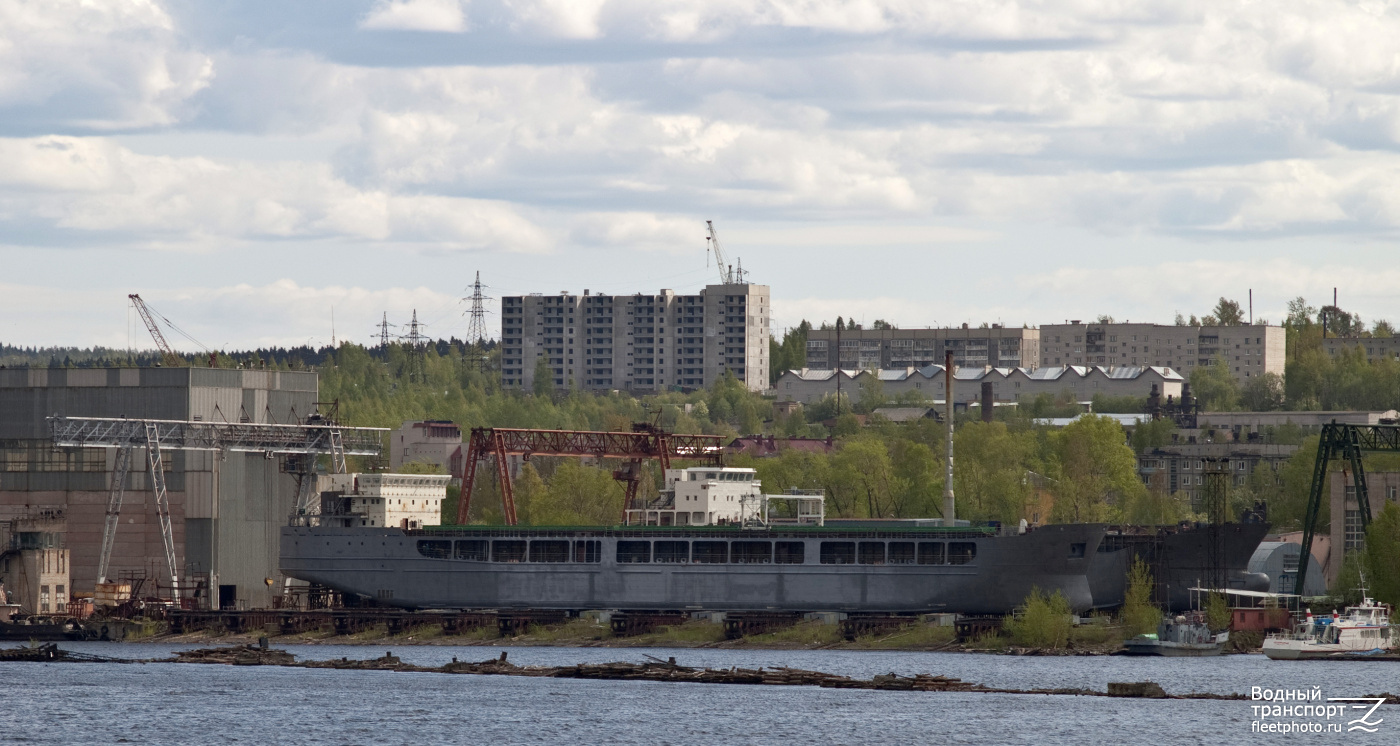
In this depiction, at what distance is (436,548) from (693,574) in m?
13.8

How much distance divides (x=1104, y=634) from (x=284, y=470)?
42662 mm

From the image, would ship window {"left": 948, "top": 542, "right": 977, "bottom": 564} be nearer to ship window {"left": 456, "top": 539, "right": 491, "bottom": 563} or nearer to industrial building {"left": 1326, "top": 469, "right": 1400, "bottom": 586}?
industrial building {"left": 1326, "top": 469, "right": 1400, "bottom": 586}

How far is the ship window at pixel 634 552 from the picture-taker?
10794cm

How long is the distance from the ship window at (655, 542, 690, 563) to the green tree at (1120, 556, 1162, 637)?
22005mm

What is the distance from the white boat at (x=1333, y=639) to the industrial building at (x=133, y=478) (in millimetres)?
51117

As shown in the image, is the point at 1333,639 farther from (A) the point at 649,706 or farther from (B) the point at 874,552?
(A) the point at 649,706

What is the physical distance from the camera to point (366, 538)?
111 m

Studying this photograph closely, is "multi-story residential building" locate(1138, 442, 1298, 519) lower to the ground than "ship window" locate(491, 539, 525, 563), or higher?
higher

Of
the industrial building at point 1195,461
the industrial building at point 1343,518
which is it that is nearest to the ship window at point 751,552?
the industrial building at point 1343,518

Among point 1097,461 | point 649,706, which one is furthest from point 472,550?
point 1097,461

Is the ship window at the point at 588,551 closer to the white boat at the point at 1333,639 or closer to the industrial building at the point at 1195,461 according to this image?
the white boat at the point at 1333,639

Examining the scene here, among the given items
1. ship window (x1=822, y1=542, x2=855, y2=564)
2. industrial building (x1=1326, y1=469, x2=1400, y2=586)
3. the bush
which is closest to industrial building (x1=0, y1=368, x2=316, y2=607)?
ship window (x1=822, y1=542, x2=855, y2=564)

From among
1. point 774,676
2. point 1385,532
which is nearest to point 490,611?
point 774,676

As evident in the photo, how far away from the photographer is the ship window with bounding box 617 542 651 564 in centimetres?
10794
